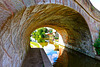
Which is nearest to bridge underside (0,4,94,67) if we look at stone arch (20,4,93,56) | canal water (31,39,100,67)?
stone arch (20,4,93,56)

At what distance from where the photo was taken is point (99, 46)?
17.2ft

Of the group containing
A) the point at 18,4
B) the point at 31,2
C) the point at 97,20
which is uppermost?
the point at 97,20

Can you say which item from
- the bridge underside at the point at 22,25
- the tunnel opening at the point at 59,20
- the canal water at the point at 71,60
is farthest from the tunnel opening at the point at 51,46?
the bridge underside at the point at 22,25

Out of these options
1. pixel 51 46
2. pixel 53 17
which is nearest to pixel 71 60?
pixel 53 17

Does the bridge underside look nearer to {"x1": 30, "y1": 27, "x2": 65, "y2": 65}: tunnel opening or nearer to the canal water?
the canal water

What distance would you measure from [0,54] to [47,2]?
1653 millimetres

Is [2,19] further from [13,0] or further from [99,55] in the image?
[99,55]

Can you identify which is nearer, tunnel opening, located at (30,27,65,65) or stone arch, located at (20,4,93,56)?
stone arch, located at (20,4,93,56)

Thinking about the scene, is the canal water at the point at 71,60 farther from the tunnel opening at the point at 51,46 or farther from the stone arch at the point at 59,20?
the stone arch at the point at 59,20

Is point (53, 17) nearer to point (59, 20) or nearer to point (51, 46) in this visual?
point (59, 20)

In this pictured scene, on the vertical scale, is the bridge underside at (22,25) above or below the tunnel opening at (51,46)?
above

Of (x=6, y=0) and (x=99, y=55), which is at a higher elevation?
(x=6, y=0)

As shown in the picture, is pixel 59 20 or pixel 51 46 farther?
pixel 51 46

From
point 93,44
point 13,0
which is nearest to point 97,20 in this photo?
point 93,44
